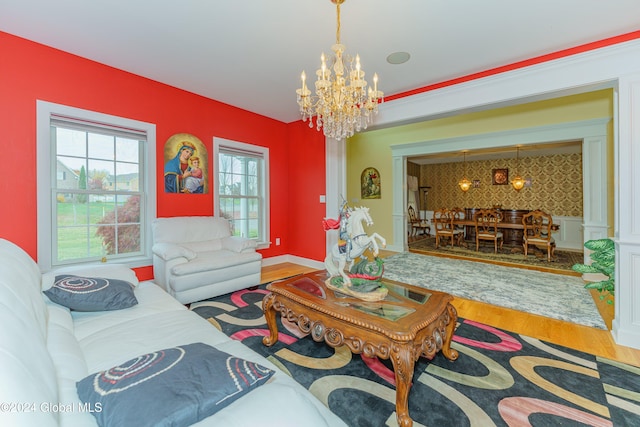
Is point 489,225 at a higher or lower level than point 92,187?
lower

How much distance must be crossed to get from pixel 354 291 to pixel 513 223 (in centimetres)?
591

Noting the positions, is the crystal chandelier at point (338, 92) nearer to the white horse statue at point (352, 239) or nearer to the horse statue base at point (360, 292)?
the white horse statue at point (352, 239)

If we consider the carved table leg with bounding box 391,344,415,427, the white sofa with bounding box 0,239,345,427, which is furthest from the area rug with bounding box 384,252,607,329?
the white sofa with bounding box 0,239,345,427

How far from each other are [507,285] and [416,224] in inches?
185

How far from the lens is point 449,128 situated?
543 centimetres

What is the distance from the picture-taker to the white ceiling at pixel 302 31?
2055mm

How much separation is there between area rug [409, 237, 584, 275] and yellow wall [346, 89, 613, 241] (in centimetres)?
105

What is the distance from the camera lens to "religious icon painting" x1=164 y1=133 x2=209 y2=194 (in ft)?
11.5

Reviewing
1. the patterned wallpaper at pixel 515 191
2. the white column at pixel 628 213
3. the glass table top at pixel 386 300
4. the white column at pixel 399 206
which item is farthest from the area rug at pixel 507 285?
the patterned wallpaper at pixel 515 191

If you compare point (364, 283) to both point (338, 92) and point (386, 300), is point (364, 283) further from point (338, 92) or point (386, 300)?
point (338, 92)

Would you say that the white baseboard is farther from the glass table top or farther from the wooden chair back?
the wooden chair back

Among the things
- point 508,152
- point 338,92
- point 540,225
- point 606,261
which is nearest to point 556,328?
point 606,261

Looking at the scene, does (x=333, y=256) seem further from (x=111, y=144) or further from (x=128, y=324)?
(x=111, y=144)

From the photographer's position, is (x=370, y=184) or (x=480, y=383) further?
(x=370, y=184)
